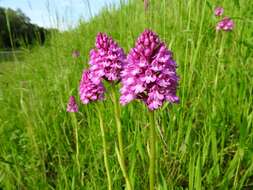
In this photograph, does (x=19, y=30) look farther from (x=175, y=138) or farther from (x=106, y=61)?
(x=106, y=61)

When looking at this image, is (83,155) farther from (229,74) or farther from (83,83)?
(229,74)

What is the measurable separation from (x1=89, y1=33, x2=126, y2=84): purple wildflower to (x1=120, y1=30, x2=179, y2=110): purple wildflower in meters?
0.17

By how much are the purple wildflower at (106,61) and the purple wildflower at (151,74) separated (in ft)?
0.55

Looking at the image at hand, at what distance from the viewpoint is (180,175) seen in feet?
4.83

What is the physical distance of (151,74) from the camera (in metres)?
0.90

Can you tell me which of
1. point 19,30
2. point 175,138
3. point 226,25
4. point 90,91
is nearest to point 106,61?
point 90,91

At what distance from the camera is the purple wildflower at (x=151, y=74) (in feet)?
2.94

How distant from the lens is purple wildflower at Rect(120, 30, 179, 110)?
90cm

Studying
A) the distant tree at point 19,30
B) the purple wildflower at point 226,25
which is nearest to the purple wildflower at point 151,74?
the purple wildflower at point 226,25

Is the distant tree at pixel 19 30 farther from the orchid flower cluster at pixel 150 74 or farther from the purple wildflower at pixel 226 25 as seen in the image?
the orchid flower cluster at pixel 150 74

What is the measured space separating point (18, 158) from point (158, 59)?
145 centimetres

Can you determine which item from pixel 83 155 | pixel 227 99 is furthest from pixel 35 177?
pixel 227 99

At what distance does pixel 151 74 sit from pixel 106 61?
29cm

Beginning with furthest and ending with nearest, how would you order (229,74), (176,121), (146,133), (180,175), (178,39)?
(178,39)
(229,74)
(176,121)
(146,133)
(180,175)
